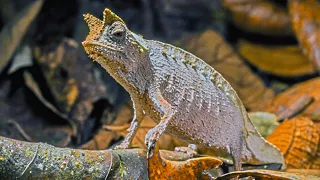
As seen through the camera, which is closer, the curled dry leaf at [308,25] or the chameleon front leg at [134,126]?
the chameleon front leg at [134,126]

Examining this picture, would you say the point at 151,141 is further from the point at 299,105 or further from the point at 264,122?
the point at 299,105

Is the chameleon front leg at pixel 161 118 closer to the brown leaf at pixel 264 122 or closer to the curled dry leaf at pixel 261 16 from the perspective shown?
the brown leaf at pixel 264 122

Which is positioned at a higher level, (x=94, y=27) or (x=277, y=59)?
(x=94, y=27)

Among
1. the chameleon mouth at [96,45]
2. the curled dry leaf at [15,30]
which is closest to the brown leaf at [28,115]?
the curled dry leaf at [15,30]

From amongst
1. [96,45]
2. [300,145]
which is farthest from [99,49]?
[300,145]

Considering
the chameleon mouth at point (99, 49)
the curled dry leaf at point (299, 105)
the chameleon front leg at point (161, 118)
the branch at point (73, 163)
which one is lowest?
the curled dry leaf at point (299, 105)

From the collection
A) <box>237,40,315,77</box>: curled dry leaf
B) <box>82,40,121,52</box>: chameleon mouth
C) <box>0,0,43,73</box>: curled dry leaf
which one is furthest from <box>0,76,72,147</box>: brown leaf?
<box>237,40,315,77</box>: curled dry leaf
